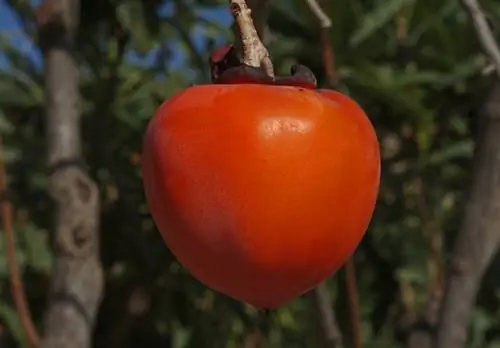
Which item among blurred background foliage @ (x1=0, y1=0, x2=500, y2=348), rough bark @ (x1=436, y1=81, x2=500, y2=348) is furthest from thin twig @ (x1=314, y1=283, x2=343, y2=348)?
blurred background foliage @ (x1=0, y1=0, x2=500, y2=348)

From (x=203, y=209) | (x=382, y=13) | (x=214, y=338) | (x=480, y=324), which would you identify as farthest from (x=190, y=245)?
(x=480, y=324)

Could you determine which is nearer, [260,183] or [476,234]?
[260,183]

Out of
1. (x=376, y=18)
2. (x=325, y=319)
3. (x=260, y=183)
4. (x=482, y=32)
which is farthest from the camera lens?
(x=376, y=18)

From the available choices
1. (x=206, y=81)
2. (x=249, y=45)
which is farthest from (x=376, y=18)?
(x=249, y=45)

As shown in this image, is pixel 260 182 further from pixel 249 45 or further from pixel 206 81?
Answer: pixel 206 81

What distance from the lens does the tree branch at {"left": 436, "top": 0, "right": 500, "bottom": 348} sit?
1.01 meters

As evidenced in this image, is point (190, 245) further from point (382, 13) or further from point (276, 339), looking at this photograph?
point (276, 339)

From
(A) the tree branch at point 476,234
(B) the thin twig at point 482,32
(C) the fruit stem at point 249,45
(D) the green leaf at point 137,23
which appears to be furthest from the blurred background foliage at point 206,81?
(C) the fruit stem at point 249,45

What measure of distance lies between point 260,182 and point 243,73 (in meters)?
0.07

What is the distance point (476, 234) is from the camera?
3.41ft

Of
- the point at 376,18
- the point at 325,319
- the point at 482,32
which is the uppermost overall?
the point at 482,32

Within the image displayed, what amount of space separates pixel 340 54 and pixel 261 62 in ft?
2.30

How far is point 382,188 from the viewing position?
131 centimetres

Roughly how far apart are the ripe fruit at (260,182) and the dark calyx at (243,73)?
14 millimetres
